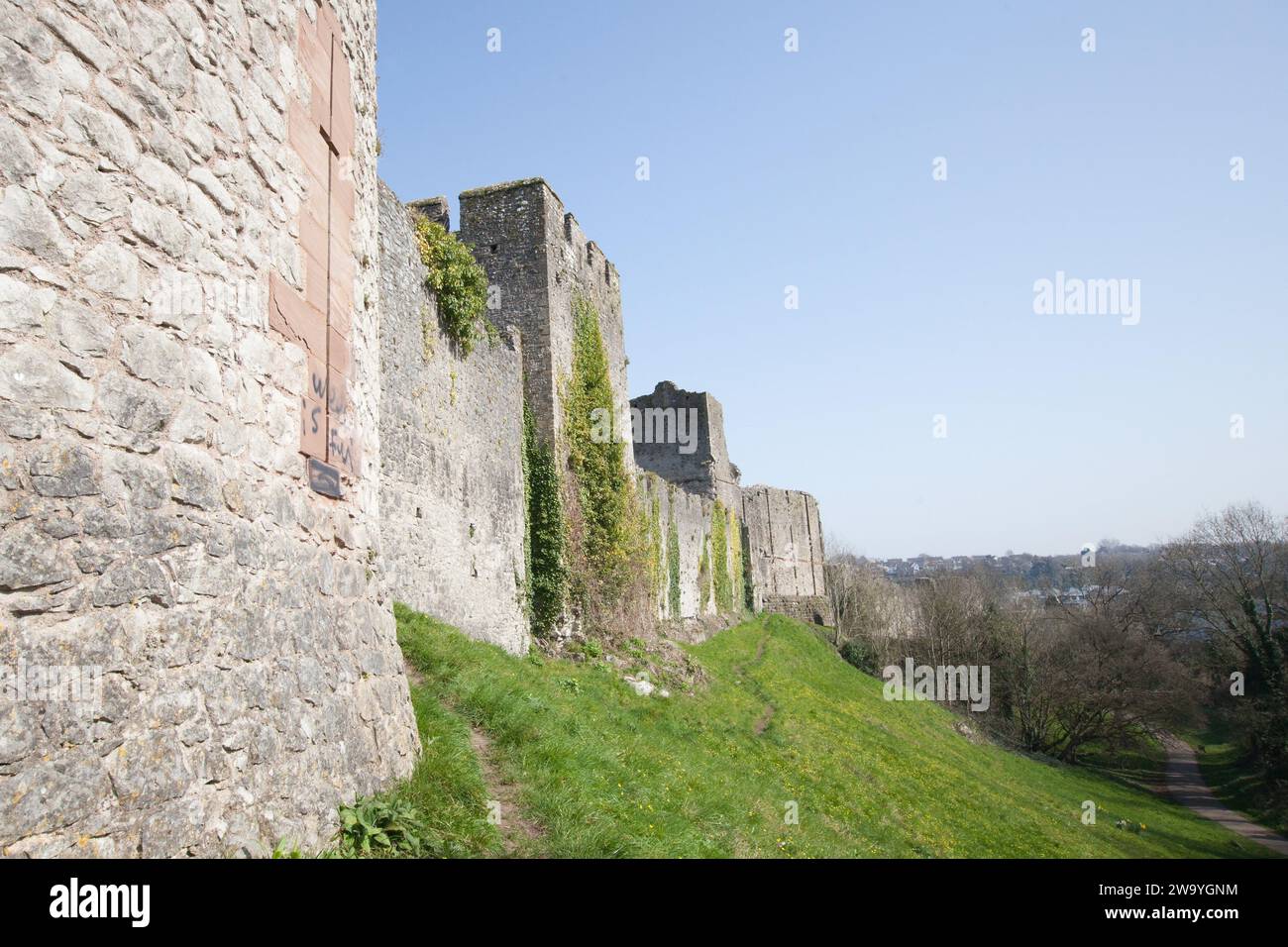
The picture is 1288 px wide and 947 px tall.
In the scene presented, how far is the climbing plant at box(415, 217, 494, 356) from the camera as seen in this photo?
12164mm

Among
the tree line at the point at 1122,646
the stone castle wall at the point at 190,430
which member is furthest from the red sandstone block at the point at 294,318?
the tree line at the point at 1122,646

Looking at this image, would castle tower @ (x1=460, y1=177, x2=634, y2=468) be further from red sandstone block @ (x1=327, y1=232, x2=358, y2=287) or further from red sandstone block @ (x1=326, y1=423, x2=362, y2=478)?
red sandstone block @ (x1=326, y1=423, x2=362, y2=478)

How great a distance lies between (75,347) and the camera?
118 inches

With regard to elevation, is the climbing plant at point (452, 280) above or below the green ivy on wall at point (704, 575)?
above

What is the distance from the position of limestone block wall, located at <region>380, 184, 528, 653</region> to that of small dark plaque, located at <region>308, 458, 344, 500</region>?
513 cm

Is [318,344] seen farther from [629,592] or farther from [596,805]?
[629,592]

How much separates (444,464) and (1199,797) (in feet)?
130

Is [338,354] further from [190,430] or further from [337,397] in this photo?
[190,430]

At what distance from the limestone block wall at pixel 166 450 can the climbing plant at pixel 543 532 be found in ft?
33.8

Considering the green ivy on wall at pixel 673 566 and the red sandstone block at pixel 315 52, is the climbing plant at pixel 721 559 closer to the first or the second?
the green ivy on wall at pixel 673 566

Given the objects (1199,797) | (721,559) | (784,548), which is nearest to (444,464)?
(721,559)

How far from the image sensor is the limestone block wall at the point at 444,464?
35.3ft

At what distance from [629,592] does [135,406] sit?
15.2 m
